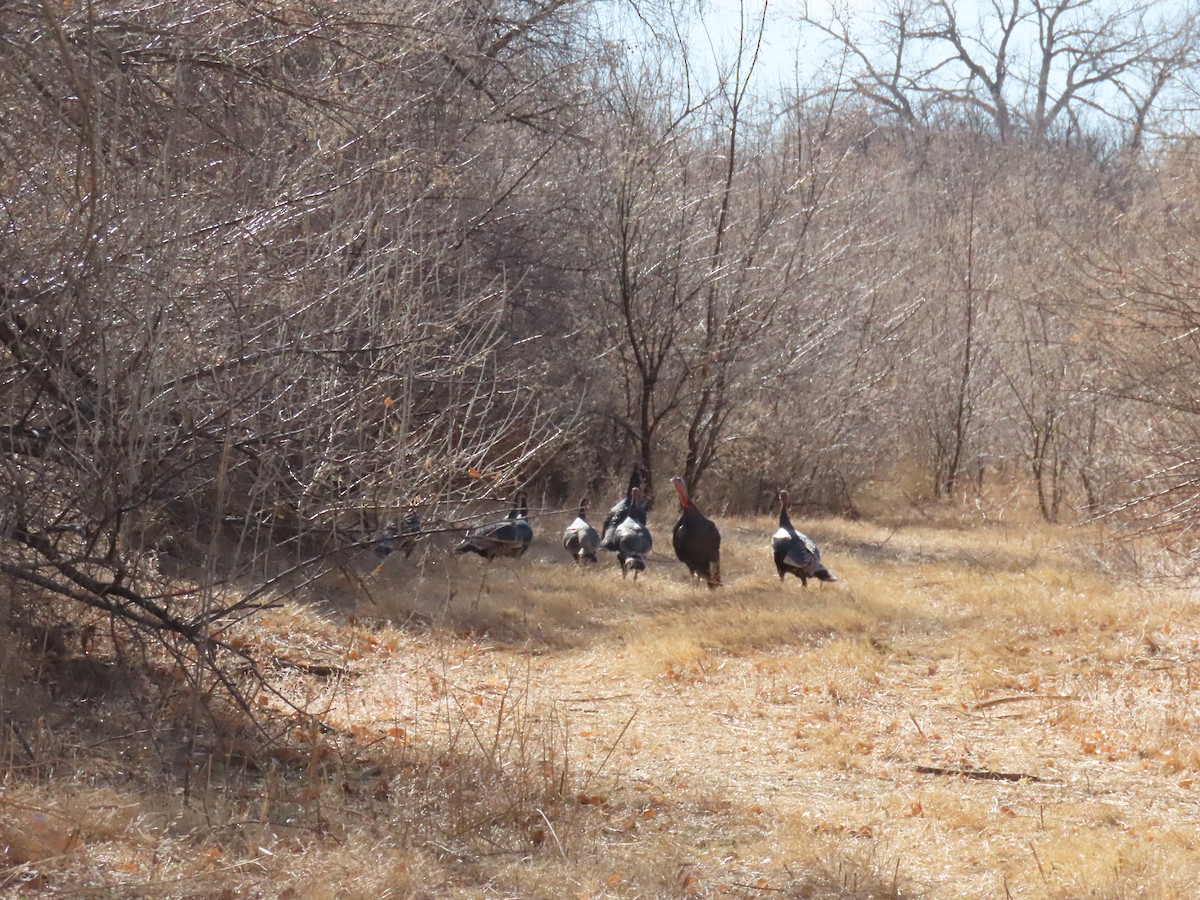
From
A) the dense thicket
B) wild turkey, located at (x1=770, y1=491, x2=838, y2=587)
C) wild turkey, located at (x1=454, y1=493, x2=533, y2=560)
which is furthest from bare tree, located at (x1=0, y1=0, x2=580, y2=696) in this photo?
wild turkey, located at (x1=770, y1=491, x2=838, y2=587)

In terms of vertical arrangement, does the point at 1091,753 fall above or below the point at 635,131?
below

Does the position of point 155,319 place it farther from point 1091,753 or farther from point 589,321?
point 589,321

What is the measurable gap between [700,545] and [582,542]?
1754 mm

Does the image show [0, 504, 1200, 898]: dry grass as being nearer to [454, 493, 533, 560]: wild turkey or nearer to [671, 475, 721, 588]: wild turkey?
[671, 475, 721, 588]: wild turkey

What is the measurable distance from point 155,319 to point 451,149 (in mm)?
5985

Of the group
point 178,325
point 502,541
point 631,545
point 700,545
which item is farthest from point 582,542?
point 178,325

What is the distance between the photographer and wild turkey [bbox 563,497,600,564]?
12.8 metres

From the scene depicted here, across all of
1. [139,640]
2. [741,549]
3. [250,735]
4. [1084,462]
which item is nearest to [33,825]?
[139,640]

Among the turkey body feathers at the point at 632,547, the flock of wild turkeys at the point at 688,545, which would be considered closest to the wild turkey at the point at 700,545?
the flock of wild turkeys at the point at 688,545

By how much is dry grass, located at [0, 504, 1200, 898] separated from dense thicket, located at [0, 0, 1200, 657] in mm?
770

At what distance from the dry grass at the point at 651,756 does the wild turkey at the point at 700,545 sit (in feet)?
1.61

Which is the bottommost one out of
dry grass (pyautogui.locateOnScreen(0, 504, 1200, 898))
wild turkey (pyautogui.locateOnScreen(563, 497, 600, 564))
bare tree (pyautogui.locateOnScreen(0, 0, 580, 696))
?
dry grass (pyautogui.locateOnScreen(0, 504, 1200, 898))

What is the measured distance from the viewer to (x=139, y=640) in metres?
5.18

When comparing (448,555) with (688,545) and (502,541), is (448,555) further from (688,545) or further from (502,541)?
(688,545)
